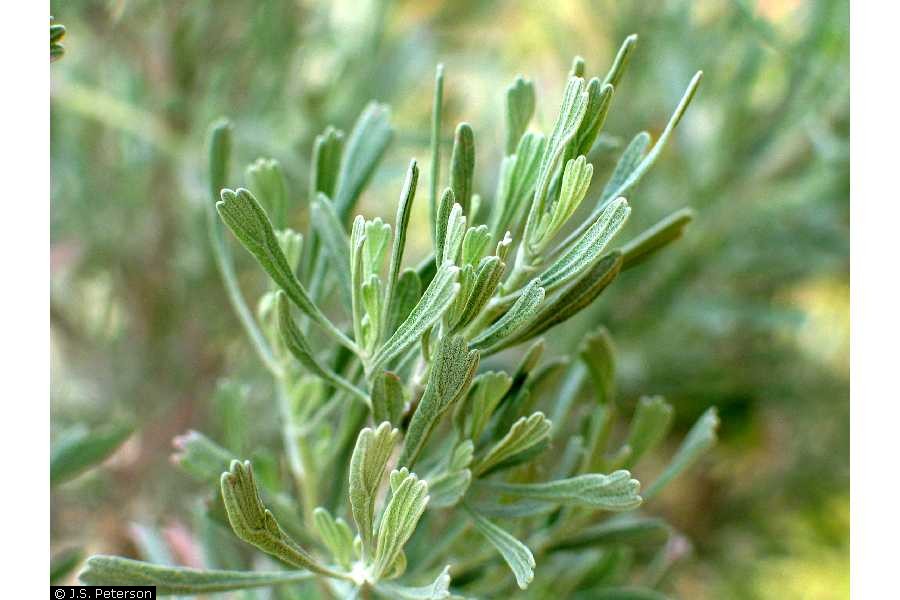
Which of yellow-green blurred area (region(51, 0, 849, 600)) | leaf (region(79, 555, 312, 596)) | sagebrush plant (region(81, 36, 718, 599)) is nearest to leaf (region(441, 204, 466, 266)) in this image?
sagebrush plant (region(81, 36, 718, 599))

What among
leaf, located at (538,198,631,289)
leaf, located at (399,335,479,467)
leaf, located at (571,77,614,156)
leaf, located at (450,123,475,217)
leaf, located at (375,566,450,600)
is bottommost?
leaf, located at (375,566,450,600)

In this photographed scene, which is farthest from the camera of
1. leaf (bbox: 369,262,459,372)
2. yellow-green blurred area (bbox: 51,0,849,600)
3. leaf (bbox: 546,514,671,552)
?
yellow-green blurred area (bbox: 51,0,849,600)

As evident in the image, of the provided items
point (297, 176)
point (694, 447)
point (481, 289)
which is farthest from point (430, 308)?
point (297, 176)

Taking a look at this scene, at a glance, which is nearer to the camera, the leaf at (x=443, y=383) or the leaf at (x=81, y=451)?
the leaf at (x=443, y=383)

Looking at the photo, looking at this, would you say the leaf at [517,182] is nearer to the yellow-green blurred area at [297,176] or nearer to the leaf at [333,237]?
the leaf at [333,237]
